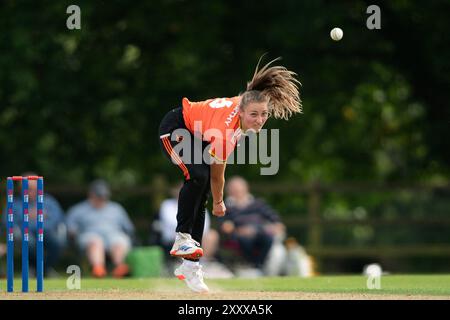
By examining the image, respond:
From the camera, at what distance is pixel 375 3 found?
59.4 ft

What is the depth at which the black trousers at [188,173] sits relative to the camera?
8.46m

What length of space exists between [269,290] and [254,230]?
5.70 meters

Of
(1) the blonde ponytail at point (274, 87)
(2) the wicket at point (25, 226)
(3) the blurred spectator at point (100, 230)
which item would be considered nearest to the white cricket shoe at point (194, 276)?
(2) the wicket at point (25, 226)

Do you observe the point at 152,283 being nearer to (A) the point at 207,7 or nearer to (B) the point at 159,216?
(B) the point at 159,216

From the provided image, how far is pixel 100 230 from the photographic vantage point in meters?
15.5

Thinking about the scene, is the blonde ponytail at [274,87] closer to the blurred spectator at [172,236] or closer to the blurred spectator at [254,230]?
the blurred spectator at [254,230]

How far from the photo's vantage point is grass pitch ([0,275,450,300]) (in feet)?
27.5

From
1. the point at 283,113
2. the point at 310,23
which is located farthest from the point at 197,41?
the point at 283,113

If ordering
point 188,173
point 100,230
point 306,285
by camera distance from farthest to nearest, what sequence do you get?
point 100,230 < point 306,285 < point 188,173

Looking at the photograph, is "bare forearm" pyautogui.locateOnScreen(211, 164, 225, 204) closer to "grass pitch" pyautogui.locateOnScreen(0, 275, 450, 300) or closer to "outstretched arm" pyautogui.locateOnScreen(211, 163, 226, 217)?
"outstretched arm" pyautogui.locateOnScreen(211, 163, 226, 217)

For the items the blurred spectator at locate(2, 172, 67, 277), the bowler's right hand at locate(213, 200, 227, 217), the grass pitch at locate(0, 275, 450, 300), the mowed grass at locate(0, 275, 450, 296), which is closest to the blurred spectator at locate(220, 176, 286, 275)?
the blurred spectator at locate(2, 172, 67, 277)

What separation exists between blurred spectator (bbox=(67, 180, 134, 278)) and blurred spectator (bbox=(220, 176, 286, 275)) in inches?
63.1

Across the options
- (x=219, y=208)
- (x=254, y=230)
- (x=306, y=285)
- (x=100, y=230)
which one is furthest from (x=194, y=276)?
(x=100, y=230)

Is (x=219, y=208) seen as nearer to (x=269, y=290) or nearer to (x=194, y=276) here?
(x=194, y=276)
